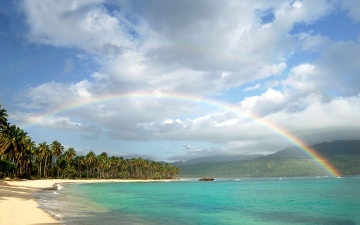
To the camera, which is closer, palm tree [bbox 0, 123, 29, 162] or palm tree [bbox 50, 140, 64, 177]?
palm tree [bbox 0, 123, 29, 162]

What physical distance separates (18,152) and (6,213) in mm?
66656

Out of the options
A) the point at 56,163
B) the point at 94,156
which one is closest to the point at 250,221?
the point at 56,163

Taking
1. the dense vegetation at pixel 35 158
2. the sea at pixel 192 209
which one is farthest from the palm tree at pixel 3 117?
the sea at pixel 192 209

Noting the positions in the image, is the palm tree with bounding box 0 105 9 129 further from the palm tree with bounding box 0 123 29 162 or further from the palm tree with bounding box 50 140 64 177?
the palm tree with bounding box 50 140 64 177

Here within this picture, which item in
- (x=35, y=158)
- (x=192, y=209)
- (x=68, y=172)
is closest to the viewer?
(x=192, y=209)

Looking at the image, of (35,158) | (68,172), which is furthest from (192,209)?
(68,172)

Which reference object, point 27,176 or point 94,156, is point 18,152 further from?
point 94,156

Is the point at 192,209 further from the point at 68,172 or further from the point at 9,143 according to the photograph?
the point at 68,172

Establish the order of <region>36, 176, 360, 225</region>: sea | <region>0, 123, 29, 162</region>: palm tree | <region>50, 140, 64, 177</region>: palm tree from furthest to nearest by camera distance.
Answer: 1. <region>50, 140, 64, 177</region>: palm tree
2. <region>0, 123, 29, 162</region>: palm tree
3. <region>36, 176, 360, 225</region>: sea

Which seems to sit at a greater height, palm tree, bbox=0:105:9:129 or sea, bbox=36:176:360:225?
palm tree, bbox=0:105:9:129

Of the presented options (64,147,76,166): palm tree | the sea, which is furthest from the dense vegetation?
the sea

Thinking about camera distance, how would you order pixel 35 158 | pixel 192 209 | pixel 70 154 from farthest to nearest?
pixel 70 154 < pixel 35 158 < pixel 192 209

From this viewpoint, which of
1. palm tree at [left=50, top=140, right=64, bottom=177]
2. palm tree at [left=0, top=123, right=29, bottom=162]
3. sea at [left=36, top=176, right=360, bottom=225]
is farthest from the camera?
palm tree at [left=50, top=140, right=64, bottom=177]

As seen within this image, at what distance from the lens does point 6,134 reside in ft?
282
